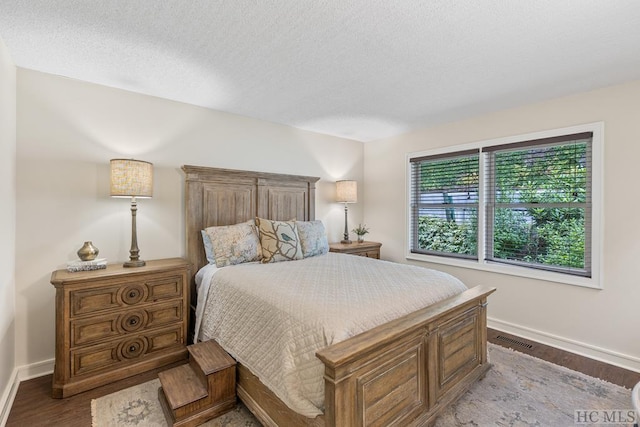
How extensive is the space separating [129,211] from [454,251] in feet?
12.3

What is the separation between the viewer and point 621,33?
6.01 ft

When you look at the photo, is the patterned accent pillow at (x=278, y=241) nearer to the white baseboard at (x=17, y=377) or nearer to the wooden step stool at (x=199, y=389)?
the wooden step stool at (x=199, y=389)

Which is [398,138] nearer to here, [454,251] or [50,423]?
[454,251]

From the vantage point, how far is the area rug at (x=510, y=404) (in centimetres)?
184

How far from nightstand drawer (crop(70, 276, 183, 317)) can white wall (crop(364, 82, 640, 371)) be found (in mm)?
3262

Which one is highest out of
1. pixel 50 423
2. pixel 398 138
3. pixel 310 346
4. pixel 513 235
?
pixel 398 138

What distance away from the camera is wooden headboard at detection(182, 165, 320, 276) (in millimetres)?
3012

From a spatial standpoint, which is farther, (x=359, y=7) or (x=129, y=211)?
(x=129, y=211)

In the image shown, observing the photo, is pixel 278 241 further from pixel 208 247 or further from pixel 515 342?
pixel 515 342

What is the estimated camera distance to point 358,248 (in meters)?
3.98

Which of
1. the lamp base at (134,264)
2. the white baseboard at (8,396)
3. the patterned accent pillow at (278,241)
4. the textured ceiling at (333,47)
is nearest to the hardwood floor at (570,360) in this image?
the patterned accent pillow at (278,241)

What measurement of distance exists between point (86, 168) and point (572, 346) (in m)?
4.74

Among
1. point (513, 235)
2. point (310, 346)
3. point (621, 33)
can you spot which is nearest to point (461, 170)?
point (513, 235)

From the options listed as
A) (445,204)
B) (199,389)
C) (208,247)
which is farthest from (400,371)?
(445,204)
